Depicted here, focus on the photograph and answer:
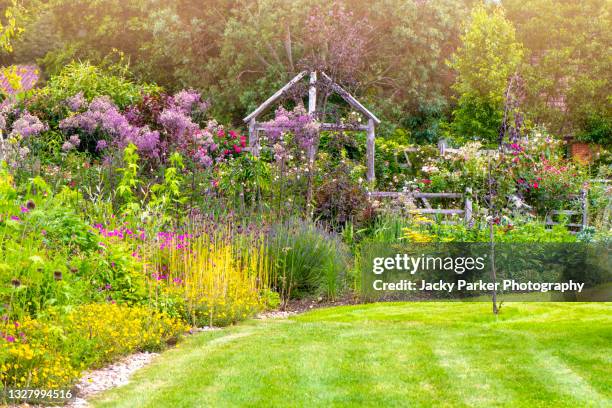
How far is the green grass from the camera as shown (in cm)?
610

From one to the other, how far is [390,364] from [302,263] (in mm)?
4046

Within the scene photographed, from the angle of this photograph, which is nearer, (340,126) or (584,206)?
(584,206)

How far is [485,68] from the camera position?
2661 centimetres

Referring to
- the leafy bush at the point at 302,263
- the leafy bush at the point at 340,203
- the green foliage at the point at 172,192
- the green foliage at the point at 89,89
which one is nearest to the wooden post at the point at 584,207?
the leafy bush at the point at 340,203

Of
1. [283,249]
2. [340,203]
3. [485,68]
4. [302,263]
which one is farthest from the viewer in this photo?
[485,68]

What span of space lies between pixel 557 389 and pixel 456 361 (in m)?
1.06

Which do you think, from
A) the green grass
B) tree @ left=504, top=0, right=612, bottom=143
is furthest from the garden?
tree @ left=504, top=0, right=612, bottom=143

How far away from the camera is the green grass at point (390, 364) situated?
20.0 feet

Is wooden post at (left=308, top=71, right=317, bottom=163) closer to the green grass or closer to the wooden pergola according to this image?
the wooden pergola

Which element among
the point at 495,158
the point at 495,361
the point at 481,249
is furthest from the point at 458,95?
the point at 495,361

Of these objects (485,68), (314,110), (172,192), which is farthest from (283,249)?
(485,68)

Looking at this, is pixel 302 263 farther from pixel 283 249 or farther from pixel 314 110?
pixel 314 110

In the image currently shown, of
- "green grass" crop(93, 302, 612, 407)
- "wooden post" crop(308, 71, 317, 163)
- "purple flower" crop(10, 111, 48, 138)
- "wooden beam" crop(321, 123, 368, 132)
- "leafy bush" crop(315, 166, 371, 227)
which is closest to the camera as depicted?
"green grass" crop(93, 302, 612, 407)

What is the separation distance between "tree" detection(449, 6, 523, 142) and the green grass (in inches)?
699
